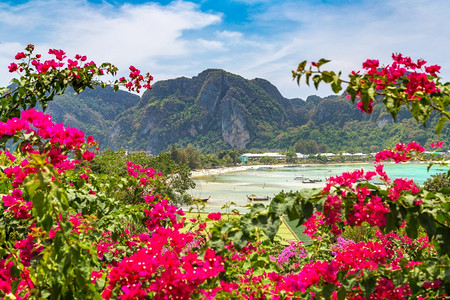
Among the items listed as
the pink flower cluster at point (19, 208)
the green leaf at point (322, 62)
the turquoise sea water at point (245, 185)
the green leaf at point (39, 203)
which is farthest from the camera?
the turquoise sea water at point (245, 185)

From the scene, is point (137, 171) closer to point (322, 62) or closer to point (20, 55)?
point (20, 55)

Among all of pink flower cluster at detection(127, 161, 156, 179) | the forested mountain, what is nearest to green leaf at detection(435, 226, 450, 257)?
pink flower cluster at detection(127, 161, 156, 179)

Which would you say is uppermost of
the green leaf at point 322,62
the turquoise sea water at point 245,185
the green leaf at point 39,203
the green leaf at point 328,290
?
the green leaf at point 322,62

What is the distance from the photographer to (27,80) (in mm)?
3170

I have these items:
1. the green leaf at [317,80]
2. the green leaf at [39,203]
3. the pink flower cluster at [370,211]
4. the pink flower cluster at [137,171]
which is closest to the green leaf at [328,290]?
the pink flower cluster at [370,211]

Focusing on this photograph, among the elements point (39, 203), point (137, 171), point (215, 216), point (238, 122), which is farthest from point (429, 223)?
point (238, 122)

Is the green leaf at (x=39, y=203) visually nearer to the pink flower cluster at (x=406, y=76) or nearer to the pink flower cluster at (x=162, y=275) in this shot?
the pink flower cluster at (x=162, y=275)

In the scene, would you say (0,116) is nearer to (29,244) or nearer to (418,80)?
(29,244)

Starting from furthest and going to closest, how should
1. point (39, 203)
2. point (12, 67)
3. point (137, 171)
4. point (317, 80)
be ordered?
point (137, 171)
point (12, 67)
point (317, 80)
point (39, 203)

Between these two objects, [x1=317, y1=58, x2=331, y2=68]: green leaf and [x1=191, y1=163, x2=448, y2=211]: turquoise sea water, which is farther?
[x1=191, y1=163, x2=448, y2=211]: turquoise sea water

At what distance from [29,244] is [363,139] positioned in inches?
5954

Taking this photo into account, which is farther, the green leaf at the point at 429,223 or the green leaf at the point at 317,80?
the green leaf at the point at 317,80

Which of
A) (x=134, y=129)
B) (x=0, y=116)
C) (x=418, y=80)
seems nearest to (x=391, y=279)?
(x=418, y=80)

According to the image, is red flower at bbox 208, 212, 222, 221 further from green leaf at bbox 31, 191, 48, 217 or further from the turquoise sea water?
the turquoise sea water
